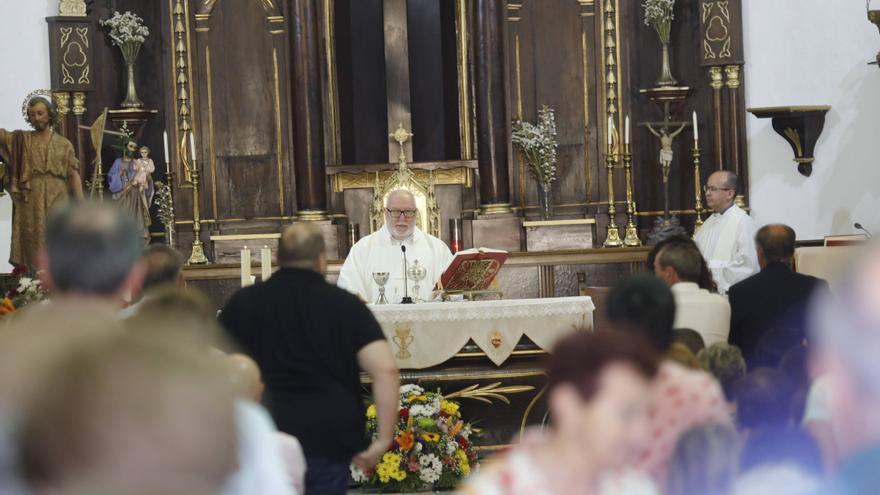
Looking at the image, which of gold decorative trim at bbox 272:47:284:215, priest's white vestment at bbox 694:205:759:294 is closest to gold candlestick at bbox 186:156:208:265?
gold decorative trim at bbox 272:47:284:215

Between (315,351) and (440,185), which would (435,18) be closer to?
(440,185)

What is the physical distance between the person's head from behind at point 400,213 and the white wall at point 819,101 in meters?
4.42

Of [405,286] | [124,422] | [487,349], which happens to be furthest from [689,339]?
[405,286]

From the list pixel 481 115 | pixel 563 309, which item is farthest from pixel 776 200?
pixel 563 309

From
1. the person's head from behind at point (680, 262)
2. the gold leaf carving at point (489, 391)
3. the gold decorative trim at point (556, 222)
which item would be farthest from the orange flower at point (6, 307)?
the gold decorative trim at point (556, 222)

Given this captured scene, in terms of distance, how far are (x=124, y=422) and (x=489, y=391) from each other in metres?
7.11

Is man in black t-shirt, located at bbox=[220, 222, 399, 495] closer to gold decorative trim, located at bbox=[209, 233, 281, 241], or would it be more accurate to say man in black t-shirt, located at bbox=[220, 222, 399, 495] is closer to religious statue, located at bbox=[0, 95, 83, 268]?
religious statue, located at bbox=[0, 95, 83, 268]

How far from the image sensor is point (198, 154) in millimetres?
13039

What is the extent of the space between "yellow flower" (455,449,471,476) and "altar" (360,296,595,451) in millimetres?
411

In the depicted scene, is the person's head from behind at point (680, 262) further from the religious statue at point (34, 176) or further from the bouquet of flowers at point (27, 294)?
the religious statue at point (34, 176)

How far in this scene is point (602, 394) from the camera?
102 inches

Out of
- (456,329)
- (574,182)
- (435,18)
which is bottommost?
(456,329)

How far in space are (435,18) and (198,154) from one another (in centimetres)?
287

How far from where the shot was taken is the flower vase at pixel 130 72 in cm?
1280
